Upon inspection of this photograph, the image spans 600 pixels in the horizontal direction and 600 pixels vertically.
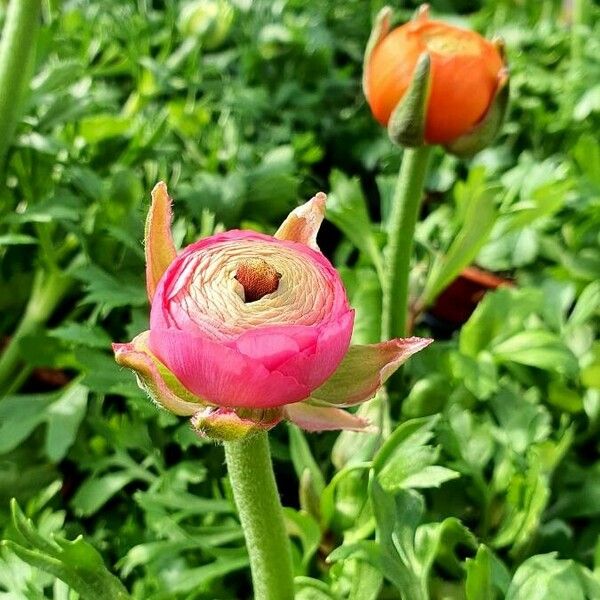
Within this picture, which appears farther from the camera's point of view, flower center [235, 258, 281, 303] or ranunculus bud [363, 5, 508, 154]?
ranunculus bud [363, 5, 508, 154]

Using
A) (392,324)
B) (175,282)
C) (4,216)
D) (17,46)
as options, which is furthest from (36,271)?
(175,282)

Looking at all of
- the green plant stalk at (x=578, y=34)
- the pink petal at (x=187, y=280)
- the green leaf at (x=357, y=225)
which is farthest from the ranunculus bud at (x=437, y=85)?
the green plant stalk at (x=578, y=34)

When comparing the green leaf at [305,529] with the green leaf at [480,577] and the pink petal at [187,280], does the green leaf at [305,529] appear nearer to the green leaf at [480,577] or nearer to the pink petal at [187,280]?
the green leaf at [480,577]

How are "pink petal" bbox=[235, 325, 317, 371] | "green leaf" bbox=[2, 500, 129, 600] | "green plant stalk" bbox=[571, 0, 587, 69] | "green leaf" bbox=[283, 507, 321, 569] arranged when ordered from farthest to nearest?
1. "green plant stalk" bbox=[571, 0, 587, 69]
2. "green leaf" bbox=[283, 507, 321, 569]
3. "green leaf" bbox=[2, 500, 129, 600]
4. "pink petal" bbox=[235, 325, 317, 371]

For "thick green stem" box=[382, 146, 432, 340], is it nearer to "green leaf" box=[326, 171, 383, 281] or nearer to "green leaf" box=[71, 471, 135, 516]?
"green leaf" box=[326, 171, 383, 281]

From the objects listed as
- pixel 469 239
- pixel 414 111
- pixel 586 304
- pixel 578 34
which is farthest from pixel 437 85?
pixel 578 34

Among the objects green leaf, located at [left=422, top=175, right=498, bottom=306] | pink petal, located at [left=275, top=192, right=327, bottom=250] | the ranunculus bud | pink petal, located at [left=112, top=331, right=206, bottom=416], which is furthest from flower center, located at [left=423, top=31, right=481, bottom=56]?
pink petal, located at [left=112, top=331, right=206, bottom=416]
